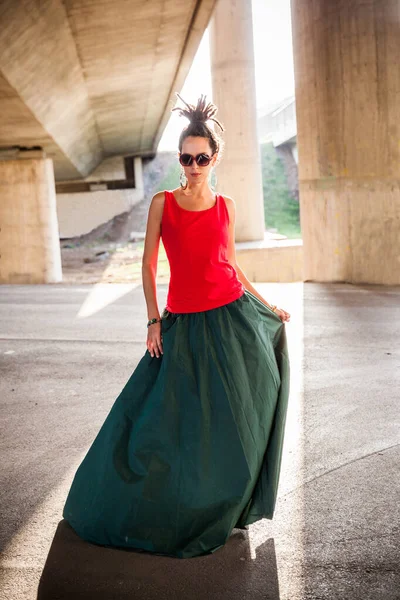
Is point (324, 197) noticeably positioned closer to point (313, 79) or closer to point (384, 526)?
point (313, 79)

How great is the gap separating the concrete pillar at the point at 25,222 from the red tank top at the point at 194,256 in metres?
16.1

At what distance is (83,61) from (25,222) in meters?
5.44

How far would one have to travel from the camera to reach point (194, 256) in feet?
10.3

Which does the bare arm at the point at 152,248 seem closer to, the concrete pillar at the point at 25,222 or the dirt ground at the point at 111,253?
the dirt ground at the point at 111,253

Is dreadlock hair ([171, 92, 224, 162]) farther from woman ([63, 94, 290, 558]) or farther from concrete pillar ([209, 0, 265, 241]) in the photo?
concrete pillar ([209, 0, 265, 241])

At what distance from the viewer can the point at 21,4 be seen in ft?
30.5

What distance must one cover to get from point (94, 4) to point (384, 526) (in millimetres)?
10111

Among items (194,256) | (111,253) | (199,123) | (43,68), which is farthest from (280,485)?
(111,253)

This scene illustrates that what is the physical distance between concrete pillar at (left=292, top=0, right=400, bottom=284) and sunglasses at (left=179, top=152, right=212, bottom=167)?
30.6 feet

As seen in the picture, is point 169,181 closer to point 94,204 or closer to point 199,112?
point 94,204

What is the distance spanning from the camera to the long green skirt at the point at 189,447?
115 inches

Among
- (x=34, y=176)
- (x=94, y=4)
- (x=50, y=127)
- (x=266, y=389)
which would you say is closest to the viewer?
(x=266, y=389)

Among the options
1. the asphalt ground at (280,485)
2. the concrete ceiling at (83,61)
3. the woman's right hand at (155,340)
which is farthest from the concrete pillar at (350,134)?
the woman's right hand at (155,340)

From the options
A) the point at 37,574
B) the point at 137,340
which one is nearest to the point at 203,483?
the point at 37,574
